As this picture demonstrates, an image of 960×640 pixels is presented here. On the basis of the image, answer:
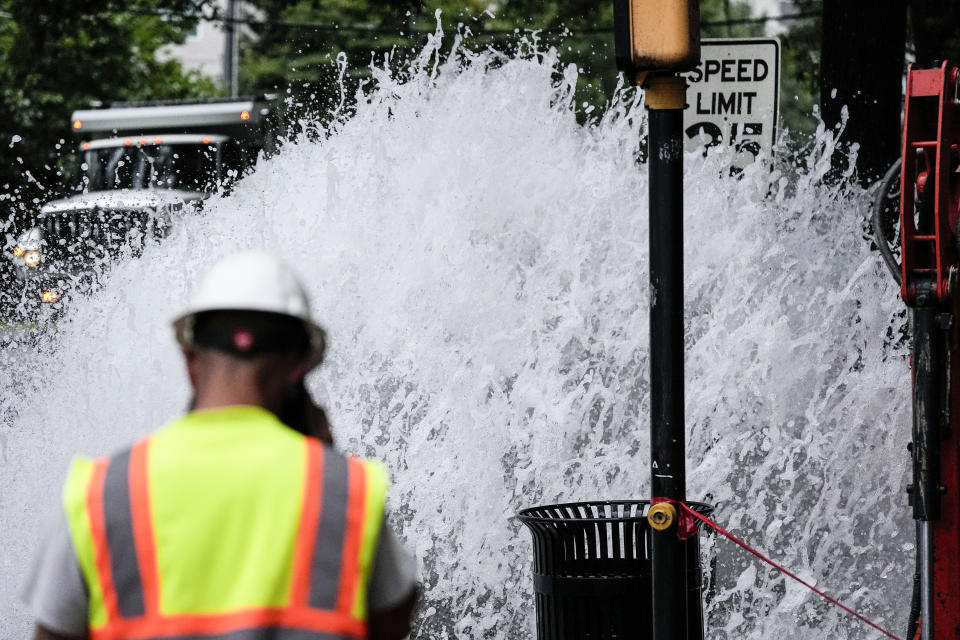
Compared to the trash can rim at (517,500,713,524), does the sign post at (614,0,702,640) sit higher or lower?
higher

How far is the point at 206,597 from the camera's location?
2.24 m

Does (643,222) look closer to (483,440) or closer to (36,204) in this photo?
(483,440)

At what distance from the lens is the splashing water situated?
6.34 meters

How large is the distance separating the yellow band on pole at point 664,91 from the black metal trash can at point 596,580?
1.25 m

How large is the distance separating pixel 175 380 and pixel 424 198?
1551 mm

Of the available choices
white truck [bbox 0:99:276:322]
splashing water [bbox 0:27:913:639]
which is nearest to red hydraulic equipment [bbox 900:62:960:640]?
splashing water [bbox 0:27:913:639]

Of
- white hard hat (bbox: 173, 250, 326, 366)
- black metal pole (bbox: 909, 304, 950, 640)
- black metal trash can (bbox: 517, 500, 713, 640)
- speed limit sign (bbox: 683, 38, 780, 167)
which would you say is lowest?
black metal trash can (bbox: 517, 500, 713, 640)

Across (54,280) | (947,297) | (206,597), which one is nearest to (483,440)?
(947,297)

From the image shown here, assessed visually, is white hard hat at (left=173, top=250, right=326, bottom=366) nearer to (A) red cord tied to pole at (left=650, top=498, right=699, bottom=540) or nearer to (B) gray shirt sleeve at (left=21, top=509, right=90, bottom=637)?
(B) gray shirt sleeve at (left=21, top=509, right=90, bottom=637)

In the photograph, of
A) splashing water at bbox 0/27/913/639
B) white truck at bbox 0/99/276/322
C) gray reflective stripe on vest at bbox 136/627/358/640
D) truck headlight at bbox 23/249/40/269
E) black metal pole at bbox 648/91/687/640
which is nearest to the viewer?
gray reflective stripe on vest at bbox 136/627/358/640

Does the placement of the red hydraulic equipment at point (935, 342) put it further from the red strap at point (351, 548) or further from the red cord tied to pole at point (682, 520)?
the red strap at point (351, 548)

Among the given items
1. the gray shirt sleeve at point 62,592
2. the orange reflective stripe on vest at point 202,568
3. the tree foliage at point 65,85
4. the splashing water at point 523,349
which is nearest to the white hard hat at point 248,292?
the orange reflective stripe on vest at point 202,568

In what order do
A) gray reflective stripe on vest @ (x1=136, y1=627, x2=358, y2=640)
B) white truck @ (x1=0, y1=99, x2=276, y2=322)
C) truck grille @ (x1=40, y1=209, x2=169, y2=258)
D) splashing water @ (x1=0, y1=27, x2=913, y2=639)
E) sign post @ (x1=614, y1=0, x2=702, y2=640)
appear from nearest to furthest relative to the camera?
gray reflective stripe on vest @ (x1=136, y1=627, x2=358, y2=640)
sign post @ (x1=614, y1=0, x2=702, y2=640)
splashing water @ (x1=0, y1=27, x2=913, y2=639)
truck grille @ (x1=40, y1=209, x2=169, y2=258)
white truck @ (x1=0, y1=99, x2=276, y2=322)

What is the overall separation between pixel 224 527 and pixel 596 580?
2.38 m
